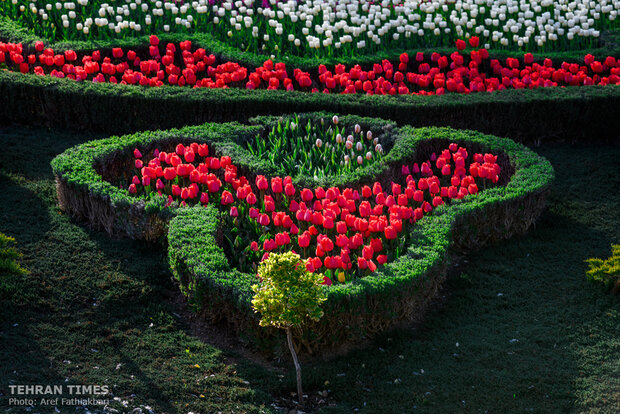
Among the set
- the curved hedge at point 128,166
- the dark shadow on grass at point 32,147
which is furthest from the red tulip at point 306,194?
the dark shadow on grass at point 32,147

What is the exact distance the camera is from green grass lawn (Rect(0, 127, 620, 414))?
7066mm

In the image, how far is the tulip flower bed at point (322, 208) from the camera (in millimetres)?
7820

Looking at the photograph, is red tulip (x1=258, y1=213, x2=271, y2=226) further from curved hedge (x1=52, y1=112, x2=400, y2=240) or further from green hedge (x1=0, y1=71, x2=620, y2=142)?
green hedge (x1=0, y1=71, x2=620, y2=142)

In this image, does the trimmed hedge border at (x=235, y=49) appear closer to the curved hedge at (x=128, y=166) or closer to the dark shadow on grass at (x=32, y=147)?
the dark shadow on grass at (x=32, y=147)

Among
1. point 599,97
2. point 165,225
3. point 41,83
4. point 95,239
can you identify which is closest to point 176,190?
point 165,225

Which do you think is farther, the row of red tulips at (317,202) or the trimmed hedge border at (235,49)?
the trimmed hedge border at (235,49)

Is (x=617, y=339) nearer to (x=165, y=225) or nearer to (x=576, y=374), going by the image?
(x=576, y=374)

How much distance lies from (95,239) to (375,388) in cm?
382

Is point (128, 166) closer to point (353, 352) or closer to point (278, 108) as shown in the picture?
point (278, 108)

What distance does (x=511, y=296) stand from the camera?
341 inches

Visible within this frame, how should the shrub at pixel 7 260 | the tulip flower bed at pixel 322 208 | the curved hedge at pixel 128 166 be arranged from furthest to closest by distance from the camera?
the curved hedge at pixel 128 166 < the shrub at pixel 7 260 < the tulip flower bed at pixel 322 208

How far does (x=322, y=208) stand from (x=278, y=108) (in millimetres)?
3641

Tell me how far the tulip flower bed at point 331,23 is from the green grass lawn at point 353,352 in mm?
6019

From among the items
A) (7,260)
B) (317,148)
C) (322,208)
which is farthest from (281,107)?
(7,260)
